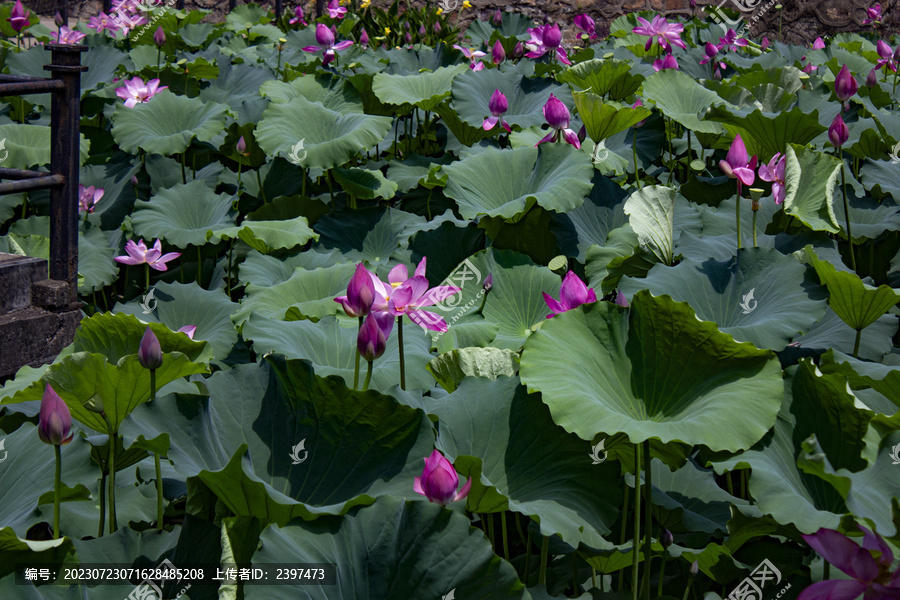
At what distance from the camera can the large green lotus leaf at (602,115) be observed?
82.3 inches

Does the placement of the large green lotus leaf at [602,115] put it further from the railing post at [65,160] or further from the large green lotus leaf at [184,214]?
the railing post at [65,160]

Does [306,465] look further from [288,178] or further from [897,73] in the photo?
[897,73]

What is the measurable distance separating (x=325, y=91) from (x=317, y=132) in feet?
1.61

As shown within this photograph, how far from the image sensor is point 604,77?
8.98 feet

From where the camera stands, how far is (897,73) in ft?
11.2

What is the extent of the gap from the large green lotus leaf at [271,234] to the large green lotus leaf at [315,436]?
3.27 feet

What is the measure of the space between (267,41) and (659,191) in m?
3.76

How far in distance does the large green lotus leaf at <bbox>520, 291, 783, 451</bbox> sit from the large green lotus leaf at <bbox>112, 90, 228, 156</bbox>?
1.89 metres

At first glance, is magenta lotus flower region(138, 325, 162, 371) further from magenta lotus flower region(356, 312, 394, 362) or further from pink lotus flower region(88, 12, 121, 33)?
pink lotus flower region(88, 12, 121, 33)

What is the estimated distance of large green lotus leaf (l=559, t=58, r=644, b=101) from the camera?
2.68 m

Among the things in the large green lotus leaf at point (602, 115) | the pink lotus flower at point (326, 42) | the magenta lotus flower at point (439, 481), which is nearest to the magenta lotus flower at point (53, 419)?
the magenta lotus flower at point (439, 481)

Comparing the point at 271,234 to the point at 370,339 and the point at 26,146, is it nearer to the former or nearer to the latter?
the point at 370,339

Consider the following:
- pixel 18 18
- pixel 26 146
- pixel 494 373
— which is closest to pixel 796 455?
pixel 494 373

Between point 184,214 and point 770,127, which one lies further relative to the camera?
point 184,214
